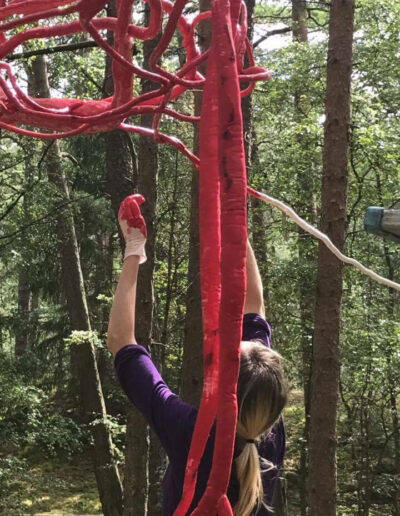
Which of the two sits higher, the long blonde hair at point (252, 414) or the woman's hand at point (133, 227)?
the woman's hand at point (133, 227)

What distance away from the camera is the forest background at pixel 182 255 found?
5.71 m

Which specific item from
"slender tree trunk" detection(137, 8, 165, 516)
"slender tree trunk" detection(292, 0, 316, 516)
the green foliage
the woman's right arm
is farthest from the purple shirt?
"slender tree trunk" detection(292, 0, 316, 516)

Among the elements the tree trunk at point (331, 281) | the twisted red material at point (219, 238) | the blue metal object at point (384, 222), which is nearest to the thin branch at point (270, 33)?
the tree trunk at point (331, 281)

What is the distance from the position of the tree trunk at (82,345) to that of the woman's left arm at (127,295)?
16.7ft

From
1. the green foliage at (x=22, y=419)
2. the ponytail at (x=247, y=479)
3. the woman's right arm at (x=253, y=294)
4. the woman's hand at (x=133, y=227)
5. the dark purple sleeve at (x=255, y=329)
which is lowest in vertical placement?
the green foliage at (x=22, y=419)

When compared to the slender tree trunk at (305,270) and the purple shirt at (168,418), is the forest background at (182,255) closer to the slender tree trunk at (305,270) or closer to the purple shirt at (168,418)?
the slender tree trunk at (305,270)

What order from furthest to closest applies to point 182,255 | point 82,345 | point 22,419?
point 182,255 < point 82,345 < point 22,419

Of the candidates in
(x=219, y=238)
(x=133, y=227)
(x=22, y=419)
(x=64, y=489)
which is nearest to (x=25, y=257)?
(x=22, y=419)

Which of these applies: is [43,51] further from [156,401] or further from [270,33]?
[270,33]

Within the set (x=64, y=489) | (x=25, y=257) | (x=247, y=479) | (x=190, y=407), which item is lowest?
(x=64, y=489)

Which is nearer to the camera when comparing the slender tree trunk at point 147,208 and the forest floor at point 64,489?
the slender tree trunk at point 147,208

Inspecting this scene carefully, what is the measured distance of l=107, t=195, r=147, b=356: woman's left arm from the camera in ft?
4.12

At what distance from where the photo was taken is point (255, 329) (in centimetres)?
156

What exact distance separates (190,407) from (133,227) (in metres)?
0.42
